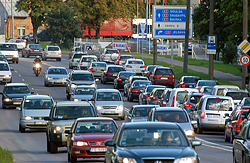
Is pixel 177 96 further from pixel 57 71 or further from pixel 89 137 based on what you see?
pixel 57 71

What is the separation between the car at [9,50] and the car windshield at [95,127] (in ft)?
152

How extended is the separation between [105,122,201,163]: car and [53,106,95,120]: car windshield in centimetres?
679

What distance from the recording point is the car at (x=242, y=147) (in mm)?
11835

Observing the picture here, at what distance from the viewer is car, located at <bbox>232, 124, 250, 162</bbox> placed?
11.8 metres

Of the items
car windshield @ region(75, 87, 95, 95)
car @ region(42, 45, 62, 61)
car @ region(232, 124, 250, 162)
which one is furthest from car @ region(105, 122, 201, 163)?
car @ region(42, 45, 62, 61)

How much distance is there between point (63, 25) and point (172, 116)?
80348 mm

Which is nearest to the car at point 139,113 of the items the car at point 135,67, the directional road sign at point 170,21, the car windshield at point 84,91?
the car windshield at point 84,91

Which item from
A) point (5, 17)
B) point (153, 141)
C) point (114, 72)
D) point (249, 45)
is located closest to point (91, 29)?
point (5, 17)

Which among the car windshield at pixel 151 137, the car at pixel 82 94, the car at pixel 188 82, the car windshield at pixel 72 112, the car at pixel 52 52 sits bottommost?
the car at pixel 82 94

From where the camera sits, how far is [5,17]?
381ft

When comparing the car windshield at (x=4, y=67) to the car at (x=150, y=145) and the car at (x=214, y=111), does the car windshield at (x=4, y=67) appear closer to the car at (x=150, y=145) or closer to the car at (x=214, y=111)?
the car at (x=214, y=111)

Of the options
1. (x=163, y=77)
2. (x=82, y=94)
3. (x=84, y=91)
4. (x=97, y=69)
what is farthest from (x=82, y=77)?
(x=97, y=69)

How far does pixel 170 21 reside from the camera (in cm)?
5675

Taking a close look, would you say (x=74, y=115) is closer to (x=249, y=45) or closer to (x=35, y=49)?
(x=249, y=45)
